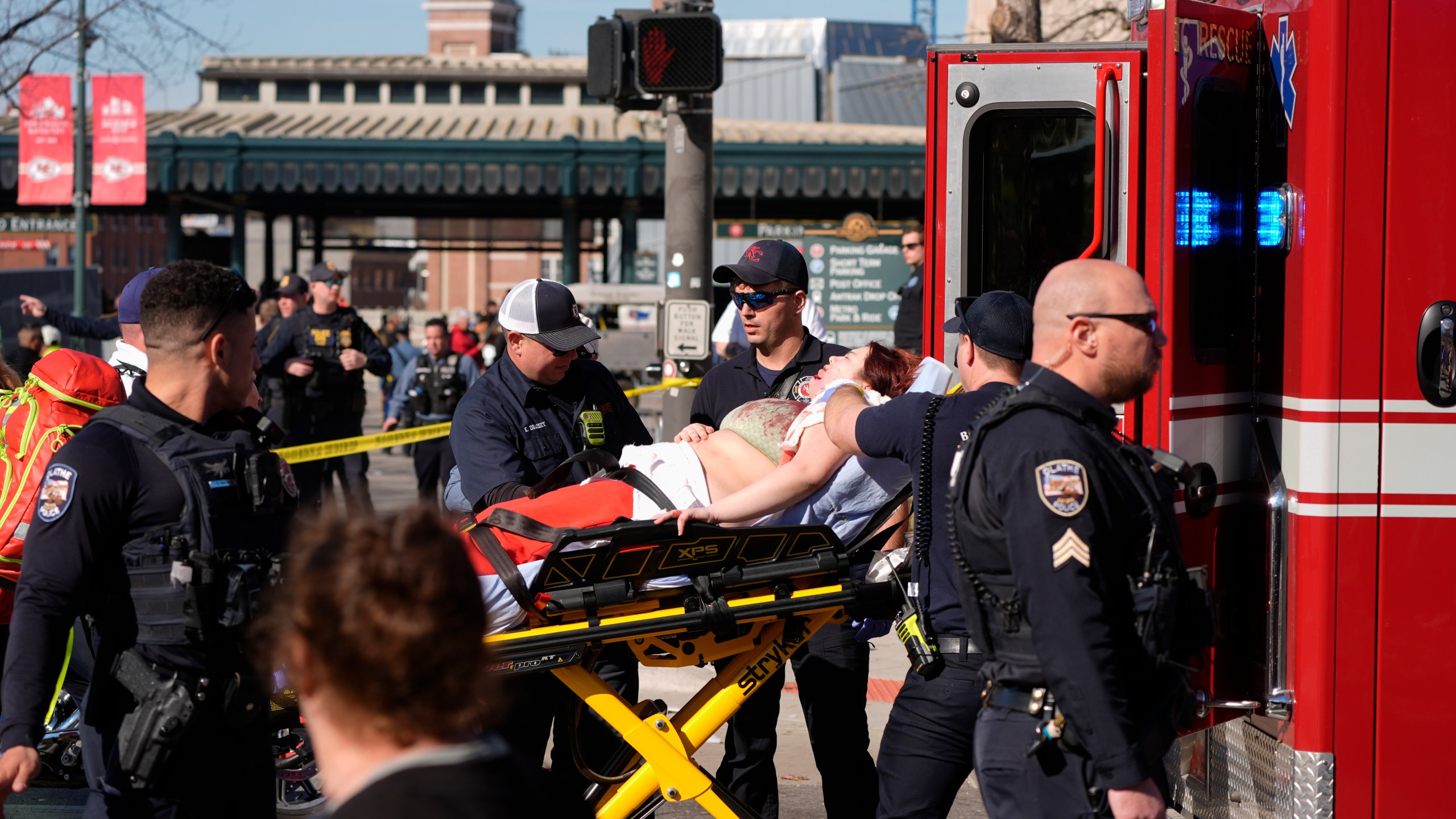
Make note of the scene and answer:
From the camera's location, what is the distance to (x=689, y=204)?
7535mm

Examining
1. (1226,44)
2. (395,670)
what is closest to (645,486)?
(1226,44)

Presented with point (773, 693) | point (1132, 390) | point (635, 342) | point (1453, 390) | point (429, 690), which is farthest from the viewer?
point (635, 342)

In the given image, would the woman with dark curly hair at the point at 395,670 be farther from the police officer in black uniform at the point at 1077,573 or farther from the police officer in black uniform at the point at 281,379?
the police officer in black uniform at the point at 281,379

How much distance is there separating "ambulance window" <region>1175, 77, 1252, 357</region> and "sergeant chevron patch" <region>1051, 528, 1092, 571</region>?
1732 millimetres

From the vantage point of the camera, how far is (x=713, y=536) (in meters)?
3.85

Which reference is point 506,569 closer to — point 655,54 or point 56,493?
point 56,493

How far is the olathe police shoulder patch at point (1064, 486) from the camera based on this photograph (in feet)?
8.38

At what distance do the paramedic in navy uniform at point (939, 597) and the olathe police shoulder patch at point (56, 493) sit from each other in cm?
182

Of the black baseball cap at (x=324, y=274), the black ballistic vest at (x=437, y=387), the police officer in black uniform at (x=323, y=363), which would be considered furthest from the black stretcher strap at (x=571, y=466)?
the black ballistic vest at (x=437, y=387)

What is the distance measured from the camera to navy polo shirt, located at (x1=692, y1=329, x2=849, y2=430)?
4969 millimetres

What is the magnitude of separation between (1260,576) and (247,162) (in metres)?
21.5

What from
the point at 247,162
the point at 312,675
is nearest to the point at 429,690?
the point at 312,675

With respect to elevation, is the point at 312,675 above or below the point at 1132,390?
below

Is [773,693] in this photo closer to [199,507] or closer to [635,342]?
[199,507]
